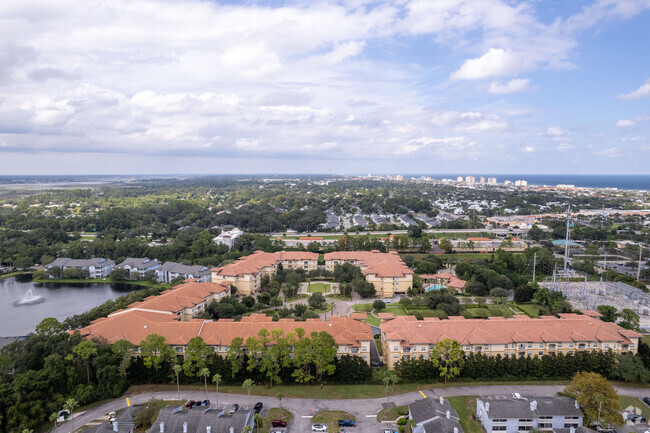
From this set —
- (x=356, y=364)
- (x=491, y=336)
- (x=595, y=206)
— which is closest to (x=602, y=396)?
(x=491, y=336)

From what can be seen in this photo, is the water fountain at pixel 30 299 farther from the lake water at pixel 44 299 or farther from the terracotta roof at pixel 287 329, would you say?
the terracotta roof at pixel 287 329

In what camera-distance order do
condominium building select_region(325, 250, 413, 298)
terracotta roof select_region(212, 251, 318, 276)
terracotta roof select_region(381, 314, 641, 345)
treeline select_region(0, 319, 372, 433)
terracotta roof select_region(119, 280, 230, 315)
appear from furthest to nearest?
terracotta roof select_region(212, 251, 318, 276) → condominium building select_region(325, 250, 413, 298) → terracotta roof select_region(119, 280, 230, 315) → terracotta roof select_region(381, 314, 641, 345) → treeline select_region(0, 319, 372, 433)

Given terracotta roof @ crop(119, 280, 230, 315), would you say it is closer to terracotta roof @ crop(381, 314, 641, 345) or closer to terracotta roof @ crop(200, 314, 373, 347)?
terracotta roof @ crop(200, 314, 373, 347)

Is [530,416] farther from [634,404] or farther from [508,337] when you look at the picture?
[634,404]

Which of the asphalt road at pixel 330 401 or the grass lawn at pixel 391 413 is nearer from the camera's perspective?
the asphalt road at pixel 330 401

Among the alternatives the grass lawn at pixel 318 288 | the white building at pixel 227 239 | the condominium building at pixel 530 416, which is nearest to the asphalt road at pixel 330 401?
the condominium building at pixel 530 416

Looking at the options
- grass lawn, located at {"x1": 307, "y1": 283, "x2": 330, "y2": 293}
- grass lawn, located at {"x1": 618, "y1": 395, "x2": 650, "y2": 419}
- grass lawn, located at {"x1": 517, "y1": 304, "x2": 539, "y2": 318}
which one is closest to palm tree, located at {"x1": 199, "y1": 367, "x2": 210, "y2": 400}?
grass lawn, located at {"x1": 307, "y1": 283, "x2": 330, "y2": 293}
